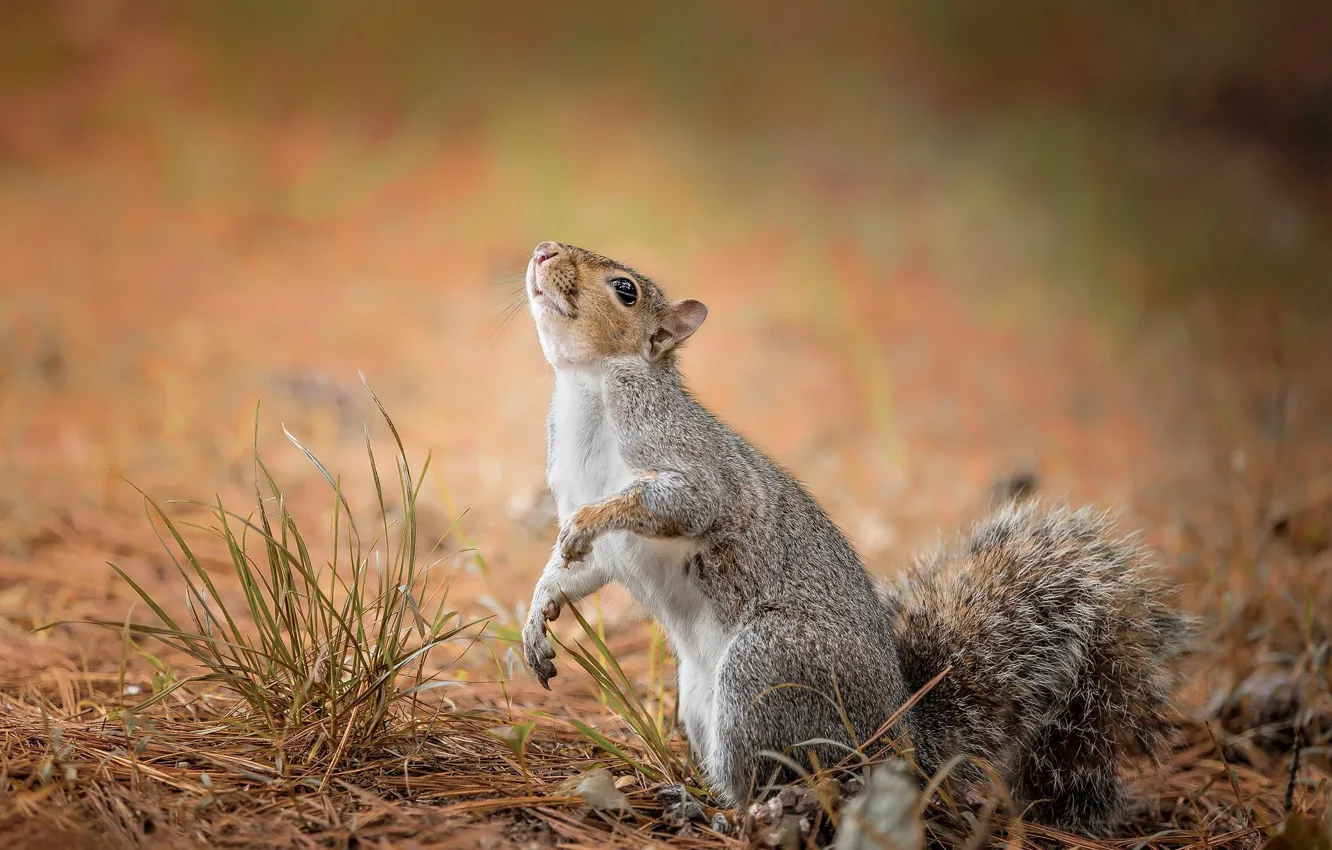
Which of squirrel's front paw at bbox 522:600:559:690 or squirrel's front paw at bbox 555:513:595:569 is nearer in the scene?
squirrel's front paw at bbox 555:513:595:569

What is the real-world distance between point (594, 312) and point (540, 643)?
2.24 feet

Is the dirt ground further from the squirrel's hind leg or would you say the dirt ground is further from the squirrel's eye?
the squirrel's eye

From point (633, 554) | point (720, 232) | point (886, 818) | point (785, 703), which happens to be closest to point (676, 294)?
point (720, 232)

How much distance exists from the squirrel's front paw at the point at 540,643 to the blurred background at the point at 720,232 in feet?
5.62

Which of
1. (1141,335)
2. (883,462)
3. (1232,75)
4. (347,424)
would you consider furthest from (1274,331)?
(1232,75)

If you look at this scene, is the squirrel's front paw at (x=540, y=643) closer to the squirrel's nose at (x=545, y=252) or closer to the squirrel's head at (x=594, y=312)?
the squirrel's head at (x=594, y=312)

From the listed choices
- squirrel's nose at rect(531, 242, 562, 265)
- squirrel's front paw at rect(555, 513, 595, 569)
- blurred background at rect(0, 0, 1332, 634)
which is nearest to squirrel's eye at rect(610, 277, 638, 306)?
squirrel's nose at rect(531, 242, 562, 265)

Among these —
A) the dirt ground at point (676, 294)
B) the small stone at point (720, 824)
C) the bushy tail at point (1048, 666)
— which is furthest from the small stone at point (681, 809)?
the dirt ground at point (676, 294)

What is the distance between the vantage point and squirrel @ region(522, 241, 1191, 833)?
193 centimetres

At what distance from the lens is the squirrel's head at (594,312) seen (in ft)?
7.21

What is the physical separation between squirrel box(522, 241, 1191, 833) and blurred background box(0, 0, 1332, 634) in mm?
1630

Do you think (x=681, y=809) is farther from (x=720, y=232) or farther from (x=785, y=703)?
(x=720, y=232)

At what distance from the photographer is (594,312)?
222 centimetres

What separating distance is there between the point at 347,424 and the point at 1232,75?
6257 mm
